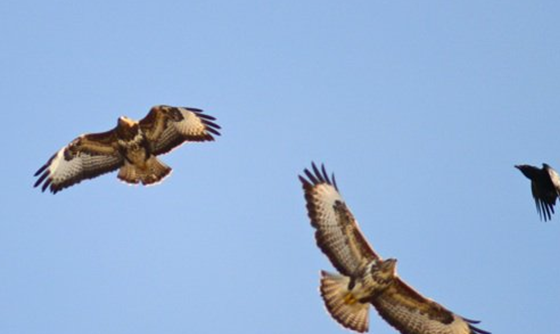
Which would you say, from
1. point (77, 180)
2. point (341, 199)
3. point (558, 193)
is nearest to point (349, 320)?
point (341, 199)

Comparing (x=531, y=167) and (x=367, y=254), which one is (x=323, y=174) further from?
(x=531, y=167)

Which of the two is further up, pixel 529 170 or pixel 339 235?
pixel 529 170

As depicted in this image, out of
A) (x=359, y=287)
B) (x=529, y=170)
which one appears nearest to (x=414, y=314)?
(x=359, y=287)

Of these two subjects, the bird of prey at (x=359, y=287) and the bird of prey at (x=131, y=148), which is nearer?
the bird of prey at (x=359, y=287)

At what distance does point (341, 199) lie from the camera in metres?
16.5

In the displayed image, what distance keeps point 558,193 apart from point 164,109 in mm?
5898

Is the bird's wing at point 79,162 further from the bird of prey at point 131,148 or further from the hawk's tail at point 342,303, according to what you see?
the hawk's tail at point 342,303

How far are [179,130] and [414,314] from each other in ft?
15.8

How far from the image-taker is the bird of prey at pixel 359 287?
16172mm

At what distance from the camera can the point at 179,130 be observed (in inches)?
746

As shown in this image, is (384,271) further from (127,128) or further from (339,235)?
(127,128)

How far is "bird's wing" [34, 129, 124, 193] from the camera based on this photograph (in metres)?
19.1

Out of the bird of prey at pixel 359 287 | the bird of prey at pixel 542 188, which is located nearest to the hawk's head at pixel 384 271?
the bird of prey at pixel 359 287

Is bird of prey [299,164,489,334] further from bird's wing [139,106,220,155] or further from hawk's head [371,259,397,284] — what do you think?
bird's wing [139,106,220,155]
